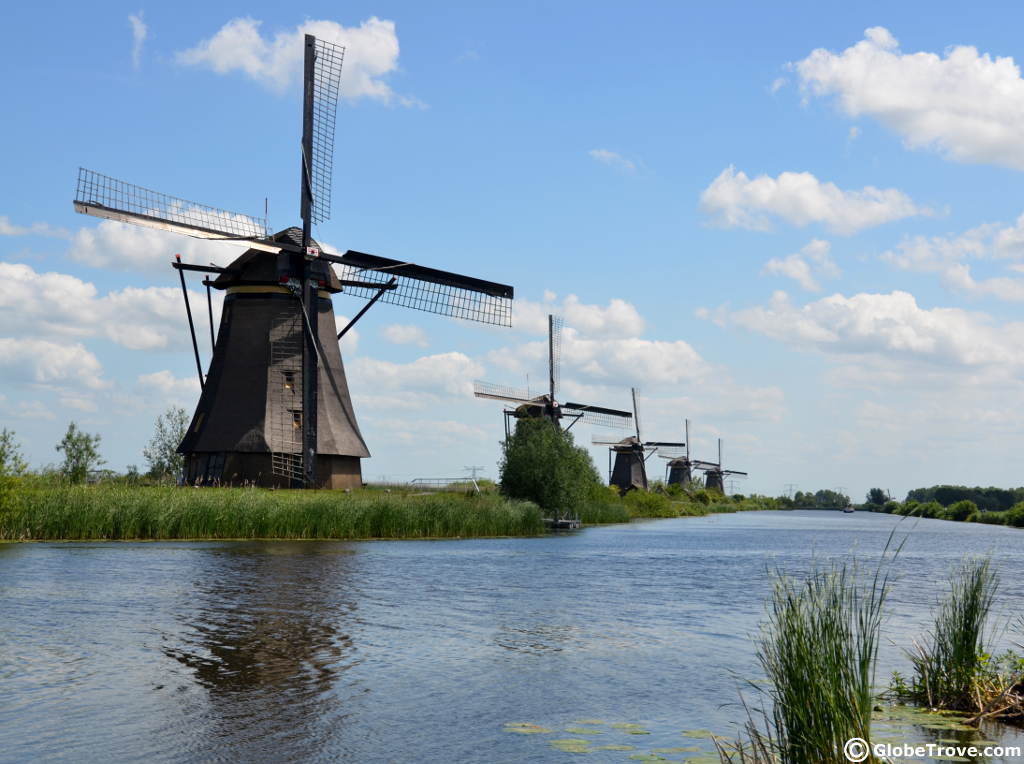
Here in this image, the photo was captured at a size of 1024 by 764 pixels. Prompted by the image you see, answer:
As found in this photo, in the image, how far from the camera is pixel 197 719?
891cm

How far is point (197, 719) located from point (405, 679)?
8.79 ft

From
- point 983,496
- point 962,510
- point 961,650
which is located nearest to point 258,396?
point 961,650

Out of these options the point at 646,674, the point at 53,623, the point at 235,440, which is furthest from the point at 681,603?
the point at 235,440

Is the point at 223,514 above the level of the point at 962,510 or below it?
above

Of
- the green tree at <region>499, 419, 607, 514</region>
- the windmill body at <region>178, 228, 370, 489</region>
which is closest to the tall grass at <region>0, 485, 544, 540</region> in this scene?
the windmill body at <region>178, 228, 370, 489</region>

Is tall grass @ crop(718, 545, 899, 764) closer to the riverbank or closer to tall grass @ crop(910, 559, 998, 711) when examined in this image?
tall grass @ crop(910, 559, 998, 711)

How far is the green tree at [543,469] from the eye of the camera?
46.9 m

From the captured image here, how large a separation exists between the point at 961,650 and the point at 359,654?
6970 mm

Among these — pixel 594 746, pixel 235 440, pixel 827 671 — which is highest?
pixel 235 440

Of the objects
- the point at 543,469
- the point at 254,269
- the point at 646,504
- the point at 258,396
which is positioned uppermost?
the point at 254,269

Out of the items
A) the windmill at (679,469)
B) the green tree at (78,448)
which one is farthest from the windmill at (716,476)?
the green tree at (78,448)

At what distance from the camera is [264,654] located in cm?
1215

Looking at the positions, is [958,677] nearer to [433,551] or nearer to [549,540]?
[433,551]

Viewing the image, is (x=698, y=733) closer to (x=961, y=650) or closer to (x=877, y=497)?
(x=961, y=650)
